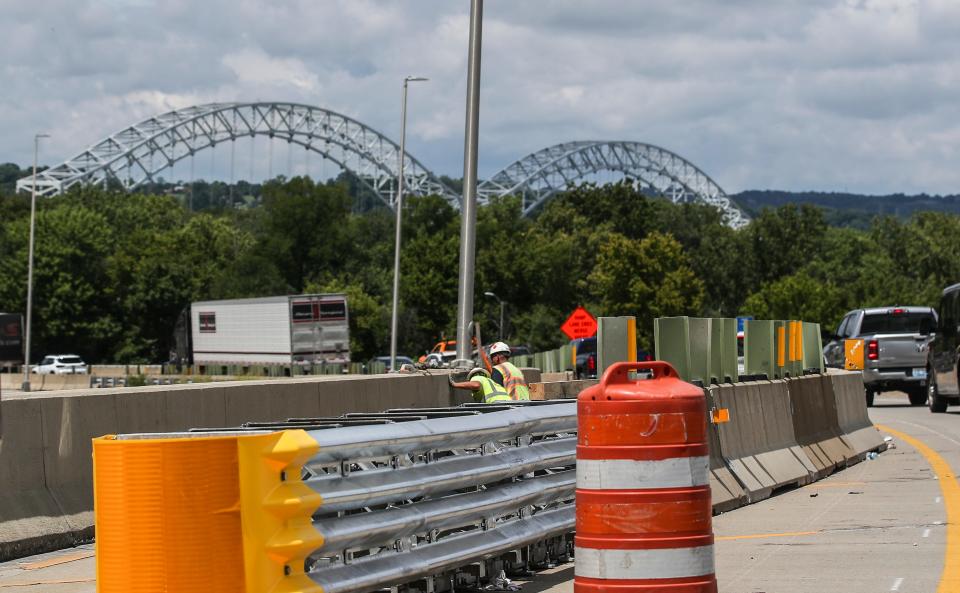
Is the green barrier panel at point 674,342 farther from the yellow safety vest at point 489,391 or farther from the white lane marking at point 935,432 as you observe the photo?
the white lane marking at point 935,432

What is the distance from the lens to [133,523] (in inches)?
279

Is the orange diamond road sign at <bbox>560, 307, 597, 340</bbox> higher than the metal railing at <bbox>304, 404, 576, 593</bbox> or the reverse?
higher

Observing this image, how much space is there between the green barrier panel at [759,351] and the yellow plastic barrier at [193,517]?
1159 centimetres

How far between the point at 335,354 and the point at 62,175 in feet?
402

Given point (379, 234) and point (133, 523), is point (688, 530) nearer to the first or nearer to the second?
point (133, 523)

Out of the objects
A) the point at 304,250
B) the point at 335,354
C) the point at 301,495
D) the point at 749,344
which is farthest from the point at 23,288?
the point at 301,495

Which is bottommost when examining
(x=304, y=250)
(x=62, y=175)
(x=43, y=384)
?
(x=43, y=384)

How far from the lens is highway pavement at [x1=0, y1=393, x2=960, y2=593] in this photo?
9812 mm

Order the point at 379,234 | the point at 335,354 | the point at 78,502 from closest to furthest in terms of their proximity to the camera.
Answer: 1. the point at 78,502
2. the point at 335,354
3. the point at 379,234

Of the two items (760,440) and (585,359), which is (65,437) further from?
(585,359)

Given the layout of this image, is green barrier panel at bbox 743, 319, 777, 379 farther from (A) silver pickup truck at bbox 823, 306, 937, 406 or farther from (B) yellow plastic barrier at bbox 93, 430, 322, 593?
(A) silver pickup truck at bbox 823, 306, 937, 406

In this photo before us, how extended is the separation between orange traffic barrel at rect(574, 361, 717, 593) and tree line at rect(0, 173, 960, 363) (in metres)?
100

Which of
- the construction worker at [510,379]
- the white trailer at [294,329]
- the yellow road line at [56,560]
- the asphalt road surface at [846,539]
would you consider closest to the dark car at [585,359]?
the white trailer at [294,329]

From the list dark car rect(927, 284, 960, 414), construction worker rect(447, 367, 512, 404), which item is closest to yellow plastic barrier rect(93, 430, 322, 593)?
construction worker rect(447, 367, 512, 404)
